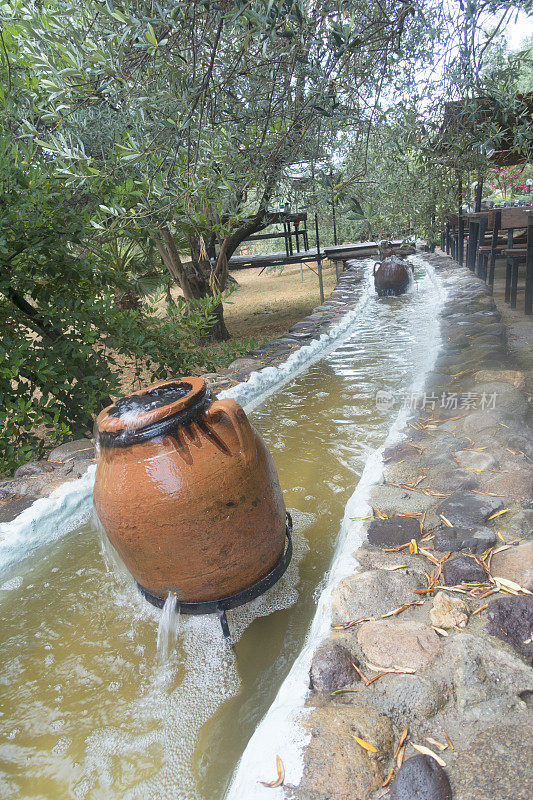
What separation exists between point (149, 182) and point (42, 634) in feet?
6.27

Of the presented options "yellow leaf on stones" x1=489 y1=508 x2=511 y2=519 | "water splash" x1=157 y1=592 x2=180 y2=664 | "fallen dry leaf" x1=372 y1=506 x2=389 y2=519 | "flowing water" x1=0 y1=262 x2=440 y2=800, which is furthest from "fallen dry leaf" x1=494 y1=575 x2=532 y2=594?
"water splash" x1=157 y1=592 x2=180 y2=664

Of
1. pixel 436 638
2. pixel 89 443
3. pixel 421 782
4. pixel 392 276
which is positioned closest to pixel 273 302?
pixel 392 276

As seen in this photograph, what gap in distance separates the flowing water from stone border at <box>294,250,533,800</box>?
1.05ft

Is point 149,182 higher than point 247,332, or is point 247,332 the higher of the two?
point 149,182

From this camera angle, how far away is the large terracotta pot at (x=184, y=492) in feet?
5.68

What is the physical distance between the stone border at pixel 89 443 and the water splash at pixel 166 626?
1228mm

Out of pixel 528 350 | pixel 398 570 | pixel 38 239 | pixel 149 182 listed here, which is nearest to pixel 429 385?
Result: pixel 528 350

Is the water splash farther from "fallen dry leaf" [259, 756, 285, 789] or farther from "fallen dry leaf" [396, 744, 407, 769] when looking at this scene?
"fallen dry leaf" [396, 744, 407, 769]

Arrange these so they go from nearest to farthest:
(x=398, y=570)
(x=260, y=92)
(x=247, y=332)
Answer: (x=398, y=570)
(x=260, y=92)
(x=247, y=332)

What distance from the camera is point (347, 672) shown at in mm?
1523

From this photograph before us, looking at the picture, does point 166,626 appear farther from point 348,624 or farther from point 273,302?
point 273,302

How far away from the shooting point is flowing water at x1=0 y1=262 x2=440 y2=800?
5.02 feet

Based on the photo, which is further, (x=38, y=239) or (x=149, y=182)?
(x=38, y=239)

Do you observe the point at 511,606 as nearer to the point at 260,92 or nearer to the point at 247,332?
the point at 260,92
